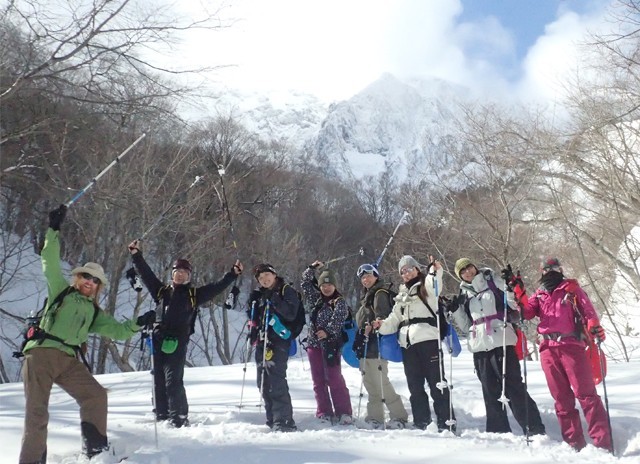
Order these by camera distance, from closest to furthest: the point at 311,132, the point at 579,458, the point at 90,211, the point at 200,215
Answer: the point at 579,458, the point at 90,211, the point at 200,215, the point at 311,132

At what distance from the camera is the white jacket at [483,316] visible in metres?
5.52

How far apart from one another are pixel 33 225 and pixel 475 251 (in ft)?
49.0

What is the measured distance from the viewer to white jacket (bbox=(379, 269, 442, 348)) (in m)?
5.76

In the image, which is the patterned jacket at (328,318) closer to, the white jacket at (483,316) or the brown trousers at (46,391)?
the white jacket at (483,316)

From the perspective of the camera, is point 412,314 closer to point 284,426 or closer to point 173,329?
point 284,426

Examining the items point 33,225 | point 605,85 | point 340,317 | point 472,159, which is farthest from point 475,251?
point 33,225

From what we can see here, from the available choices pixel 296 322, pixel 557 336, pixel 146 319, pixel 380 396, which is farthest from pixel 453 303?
pixel 146 319

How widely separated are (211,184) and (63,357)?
1255 cm

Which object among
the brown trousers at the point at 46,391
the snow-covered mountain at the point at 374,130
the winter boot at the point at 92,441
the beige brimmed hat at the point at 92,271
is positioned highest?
the snow-covered mountain at the point at 374,130

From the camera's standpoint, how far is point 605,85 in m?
12.3

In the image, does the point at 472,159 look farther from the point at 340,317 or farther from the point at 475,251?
the point at 340,317

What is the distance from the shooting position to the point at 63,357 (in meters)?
4.37

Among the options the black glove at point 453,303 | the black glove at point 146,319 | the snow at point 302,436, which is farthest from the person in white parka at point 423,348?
the black glove at point 146,319

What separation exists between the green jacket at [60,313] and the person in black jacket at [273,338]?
1.66m
